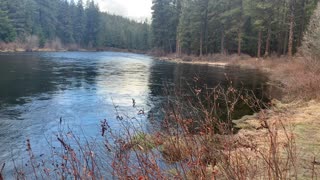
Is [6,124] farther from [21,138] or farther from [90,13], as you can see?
[90,13]

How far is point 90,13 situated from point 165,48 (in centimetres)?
5046

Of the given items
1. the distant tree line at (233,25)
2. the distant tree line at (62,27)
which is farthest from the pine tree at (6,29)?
the distant tree line at (233,25)

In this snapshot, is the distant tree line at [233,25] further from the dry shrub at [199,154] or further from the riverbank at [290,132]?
the dry shrub at [199,154]

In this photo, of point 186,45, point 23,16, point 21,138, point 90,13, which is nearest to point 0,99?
point 21,138

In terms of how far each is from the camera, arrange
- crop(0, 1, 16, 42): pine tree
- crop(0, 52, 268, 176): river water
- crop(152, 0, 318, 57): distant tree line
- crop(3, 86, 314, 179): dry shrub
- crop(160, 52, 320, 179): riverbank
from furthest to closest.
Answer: crop(0, 1, 16, 42): pine tree, crop(152, 0, 318, 57): distant tree line, crop(0, 52, 268, 176): river water, crop(160, 52, 320, 179): riverbank, crop(3, 86, 314, 179): dry shrub

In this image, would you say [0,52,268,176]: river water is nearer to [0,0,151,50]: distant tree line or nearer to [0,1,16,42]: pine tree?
[0,1,16,42]: pine tree

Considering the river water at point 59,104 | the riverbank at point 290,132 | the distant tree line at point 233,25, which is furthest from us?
the distant tree line at point 233,25

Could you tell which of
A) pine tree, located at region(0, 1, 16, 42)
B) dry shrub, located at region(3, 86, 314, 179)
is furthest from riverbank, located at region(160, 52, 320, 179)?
pine tree, located at region(0, 1, 16, 42)

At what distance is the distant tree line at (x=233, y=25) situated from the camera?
1863 inches

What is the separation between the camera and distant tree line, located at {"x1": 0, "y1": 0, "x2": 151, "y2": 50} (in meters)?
78.7

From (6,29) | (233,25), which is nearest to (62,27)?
(6,29)

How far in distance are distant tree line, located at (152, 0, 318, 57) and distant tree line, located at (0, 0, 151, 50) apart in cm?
2333

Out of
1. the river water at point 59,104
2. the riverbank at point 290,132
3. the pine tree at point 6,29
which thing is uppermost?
the pine tree at point 6,29

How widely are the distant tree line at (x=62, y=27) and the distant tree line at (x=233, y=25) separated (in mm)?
23326
